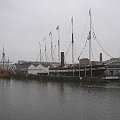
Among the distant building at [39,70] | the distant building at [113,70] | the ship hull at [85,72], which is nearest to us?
the ship hull at [85,72]

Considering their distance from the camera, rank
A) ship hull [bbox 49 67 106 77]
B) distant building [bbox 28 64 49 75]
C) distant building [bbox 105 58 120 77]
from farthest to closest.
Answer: distant building [bbox 28 64 49 75], distant building [bbox 105 58 120 77], ship hull [bbox 49 67 106 77]

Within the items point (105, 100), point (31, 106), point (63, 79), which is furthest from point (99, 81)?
point (31, 106)

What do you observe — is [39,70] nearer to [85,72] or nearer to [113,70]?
[113,70]

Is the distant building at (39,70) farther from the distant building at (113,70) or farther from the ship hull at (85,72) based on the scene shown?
the distant building at (113,70)

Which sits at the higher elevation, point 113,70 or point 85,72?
point 113,70

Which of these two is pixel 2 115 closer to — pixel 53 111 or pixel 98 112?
pixel 53 111

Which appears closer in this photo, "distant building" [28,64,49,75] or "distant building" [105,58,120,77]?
"distant building" [105,58,120,77]

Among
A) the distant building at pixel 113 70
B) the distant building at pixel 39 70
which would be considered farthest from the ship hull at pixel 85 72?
the distant building at pixel 39 70

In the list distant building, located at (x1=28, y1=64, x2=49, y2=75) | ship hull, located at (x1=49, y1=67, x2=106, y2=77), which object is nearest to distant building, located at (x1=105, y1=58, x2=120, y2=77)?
ship hull, located at (x1=49, y1=67, x2=106, y2=77)

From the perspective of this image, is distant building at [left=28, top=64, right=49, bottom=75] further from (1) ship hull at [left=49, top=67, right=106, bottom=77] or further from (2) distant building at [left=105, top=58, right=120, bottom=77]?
(2) distant building at [left=105, top=58, right=120, bottom=77]

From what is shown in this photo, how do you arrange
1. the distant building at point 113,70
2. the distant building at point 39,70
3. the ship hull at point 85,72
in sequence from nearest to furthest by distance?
the ship hull at point 85,72, the distant building at point 113,70, the distant building at point 39,70

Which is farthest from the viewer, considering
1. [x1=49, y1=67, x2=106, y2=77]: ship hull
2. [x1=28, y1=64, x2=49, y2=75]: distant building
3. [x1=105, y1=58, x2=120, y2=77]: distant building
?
[x1=28, y1=64, x2=49, y2=75]: distant building

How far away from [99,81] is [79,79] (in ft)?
16.0

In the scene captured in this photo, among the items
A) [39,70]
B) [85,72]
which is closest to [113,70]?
[85,72]
